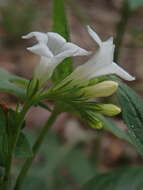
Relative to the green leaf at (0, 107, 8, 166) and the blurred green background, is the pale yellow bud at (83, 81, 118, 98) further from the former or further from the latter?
the blurred green background

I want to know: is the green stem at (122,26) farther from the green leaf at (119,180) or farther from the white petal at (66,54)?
the white petal at (66,54)

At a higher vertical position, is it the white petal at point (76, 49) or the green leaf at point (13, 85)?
the white petal at point (76, 49)

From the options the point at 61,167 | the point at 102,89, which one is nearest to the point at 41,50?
the point at 102,89

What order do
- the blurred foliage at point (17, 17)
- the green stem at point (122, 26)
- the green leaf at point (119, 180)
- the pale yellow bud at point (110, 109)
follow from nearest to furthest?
the pale yellow bud at point (110, 109), the green leaf at point (119, 180), the green stem at point (122, 26), the blurred foliage at point (17, 17)

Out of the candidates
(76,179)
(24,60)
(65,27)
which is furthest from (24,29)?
(65,27)

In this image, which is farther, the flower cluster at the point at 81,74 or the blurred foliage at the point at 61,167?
the blurred foliage at the point at 61,167

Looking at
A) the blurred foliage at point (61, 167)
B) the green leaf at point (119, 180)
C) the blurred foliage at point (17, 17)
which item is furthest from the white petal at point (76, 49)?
the blurred foliage at point (17, 17)
